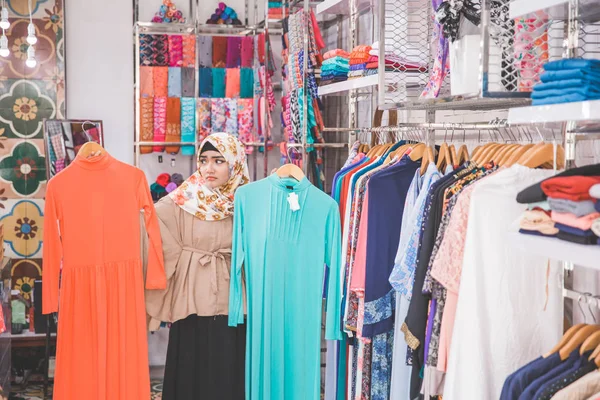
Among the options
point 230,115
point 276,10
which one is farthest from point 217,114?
point 276,10

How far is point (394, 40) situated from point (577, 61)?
1739 mm

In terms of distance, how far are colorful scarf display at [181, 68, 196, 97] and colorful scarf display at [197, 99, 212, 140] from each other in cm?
12

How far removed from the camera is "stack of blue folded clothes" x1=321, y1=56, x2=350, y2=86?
414cm

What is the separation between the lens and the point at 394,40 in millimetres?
3592

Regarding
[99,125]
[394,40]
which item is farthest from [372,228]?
[99,125]

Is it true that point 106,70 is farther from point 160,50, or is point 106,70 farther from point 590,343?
point 590,343

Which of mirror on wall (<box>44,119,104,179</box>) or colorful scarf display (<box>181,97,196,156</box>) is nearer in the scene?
mirror on wall (<box>44,119,104,179</box>)

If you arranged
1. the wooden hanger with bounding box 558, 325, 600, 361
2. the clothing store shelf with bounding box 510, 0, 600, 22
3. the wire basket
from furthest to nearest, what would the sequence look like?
the wire basket → the wooden hanger with bounding box 558, 325, 600, 361 → the clothing store shelf with bounding box 510, 0, 600, 22

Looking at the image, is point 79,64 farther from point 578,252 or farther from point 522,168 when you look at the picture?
point 578,252

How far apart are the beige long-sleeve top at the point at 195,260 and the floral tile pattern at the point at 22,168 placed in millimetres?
2338

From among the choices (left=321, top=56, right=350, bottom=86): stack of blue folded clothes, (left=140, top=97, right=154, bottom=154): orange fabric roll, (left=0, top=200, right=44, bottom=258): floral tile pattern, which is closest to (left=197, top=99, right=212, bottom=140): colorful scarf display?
(left=140, top=97, right=154, bottom=154): orange fabric roll

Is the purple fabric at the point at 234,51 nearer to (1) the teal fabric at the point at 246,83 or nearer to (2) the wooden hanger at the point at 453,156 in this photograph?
(1) the teal fabric at the point at 246,83

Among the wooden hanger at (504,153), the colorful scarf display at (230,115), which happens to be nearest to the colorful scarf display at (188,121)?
the colorful scarf display at (230,115)

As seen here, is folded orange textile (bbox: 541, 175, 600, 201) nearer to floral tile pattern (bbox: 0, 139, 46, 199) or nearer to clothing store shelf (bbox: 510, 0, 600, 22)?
clothing store shelf (bbox: 510, 0, 600, 22)
